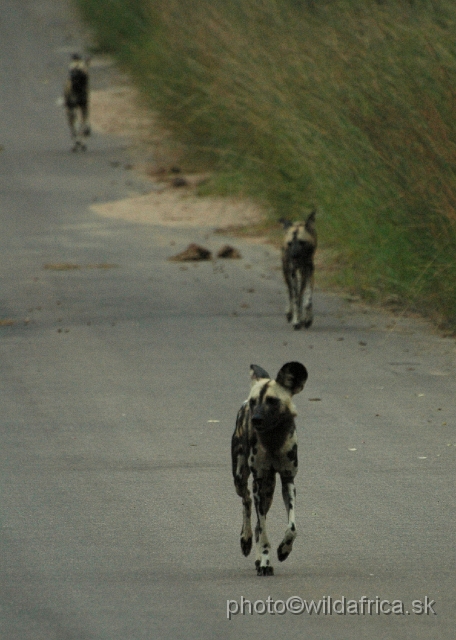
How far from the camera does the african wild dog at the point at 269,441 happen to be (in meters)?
5.73

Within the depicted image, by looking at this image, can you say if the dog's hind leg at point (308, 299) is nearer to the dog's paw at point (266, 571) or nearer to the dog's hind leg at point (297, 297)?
the dog's hind leg at point (297, 297)

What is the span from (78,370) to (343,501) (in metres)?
3.83

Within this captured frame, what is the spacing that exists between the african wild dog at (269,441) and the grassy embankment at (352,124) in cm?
588

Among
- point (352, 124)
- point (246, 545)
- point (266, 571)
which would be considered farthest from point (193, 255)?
point (266, 571)

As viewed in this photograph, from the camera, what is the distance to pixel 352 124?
45.4 feet

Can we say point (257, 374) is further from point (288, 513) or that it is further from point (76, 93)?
point (76, 93)

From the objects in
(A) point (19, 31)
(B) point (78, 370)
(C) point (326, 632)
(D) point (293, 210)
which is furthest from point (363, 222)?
(A) point (19, 31)

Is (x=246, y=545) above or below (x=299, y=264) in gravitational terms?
above

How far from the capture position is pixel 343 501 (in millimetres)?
7246

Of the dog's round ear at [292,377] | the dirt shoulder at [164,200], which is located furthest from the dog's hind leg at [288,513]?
the dirt shoulder at [164,200]

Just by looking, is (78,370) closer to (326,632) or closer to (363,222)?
(363,222)

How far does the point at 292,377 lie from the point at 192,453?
101 inches

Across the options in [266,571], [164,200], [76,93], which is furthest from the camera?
[76,93]

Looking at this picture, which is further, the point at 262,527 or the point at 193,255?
the point at 193,255
